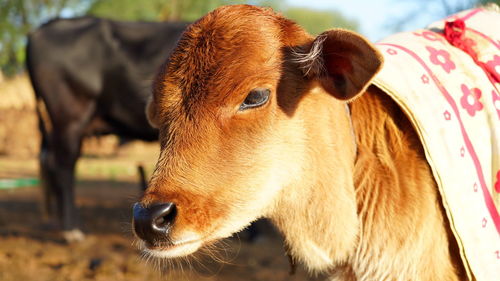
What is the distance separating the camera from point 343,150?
261cm

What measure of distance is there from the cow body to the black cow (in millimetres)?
4639

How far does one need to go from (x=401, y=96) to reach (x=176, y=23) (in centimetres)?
552

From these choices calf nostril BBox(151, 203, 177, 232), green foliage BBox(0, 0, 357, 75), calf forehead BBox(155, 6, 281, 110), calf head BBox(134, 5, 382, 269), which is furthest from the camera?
green foliage BBox(0, 0, 357, 75)

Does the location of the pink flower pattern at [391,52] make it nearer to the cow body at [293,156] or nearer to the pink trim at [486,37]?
the cow body at [293,156]

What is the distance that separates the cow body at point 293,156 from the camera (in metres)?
2.36

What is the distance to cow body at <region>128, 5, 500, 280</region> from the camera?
236cm

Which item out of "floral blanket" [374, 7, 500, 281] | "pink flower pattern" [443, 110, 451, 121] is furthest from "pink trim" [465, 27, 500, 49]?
"pink flower pattern" [443, 110, 451, 121]

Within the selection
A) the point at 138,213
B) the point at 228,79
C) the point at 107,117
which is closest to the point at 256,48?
the point at 228,79

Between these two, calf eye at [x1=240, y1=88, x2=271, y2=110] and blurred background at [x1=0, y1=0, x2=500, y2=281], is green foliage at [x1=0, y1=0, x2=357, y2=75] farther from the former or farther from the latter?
calf eye at [x1=240, y1=88, x2=271, y2=110]

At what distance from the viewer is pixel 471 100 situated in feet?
8.95

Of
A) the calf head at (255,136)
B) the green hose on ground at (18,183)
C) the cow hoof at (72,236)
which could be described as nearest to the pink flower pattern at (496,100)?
the calf head at (255,136)

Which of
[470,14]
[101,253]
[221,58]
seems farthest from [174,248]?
[101,253]

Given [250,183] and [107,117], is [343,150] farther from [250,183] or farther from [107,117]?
[107,117]

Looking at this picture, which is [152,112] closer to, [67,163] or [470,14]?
[470,14]
